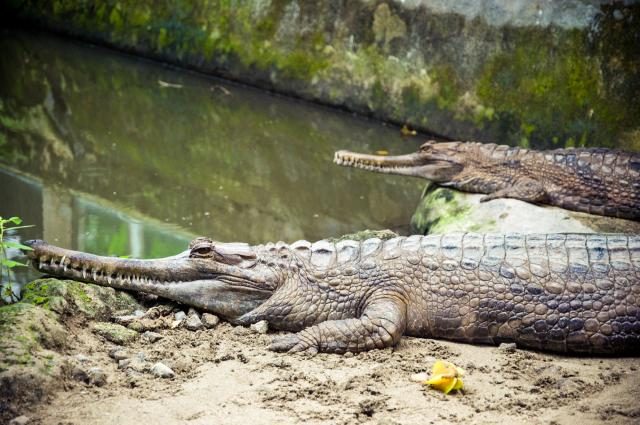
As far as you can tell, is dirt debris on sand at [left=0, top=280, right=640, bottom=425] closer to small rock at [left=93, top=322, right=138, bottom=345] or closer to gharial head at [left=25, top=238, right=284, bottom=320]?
small rock at [left=93, top=322, right=138, bottom=345]

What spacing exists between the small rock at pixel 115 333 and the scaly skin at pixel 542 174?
400cm

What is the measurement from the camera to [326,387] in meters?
4.31

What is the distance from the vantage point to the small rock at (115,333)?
15.7 feet

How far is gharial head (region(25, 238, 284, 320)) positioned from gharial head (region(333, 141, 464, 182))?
3418 millimetres

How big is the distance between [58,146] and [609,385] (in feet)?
22.9

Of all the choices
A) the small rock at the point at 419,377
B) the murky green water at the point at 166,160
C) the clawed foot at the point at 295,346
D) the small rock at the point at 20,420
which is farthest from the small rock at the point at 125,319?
the murky green water at the point at 166,160

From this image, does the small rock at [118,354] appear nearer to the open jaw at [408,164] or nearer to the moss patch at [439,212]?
the moss patch at [439,212]

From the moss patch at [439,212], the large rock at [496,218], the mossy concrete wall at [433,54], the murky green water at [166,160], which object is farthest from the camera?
the mossy concrete wall at [433,54]

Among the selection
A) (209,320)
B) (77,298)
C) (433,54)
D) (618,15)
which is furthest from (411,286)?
(433,54)

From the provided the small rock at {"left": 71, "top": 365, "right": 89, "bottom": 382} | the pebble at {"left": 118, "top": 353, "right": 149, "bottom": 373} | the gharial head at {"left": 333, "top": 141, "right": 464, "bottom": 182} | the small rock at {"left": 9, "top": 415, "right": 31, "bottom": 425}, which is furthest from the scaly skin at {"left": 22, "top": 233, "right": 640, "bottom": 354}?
the gharial head at {"left": 333, "top": 141, "right": 464, "bottom": 182}

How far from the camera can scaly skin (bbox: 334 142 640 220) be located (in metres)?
7.51

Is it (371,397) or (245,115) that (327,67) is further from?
(371,397)

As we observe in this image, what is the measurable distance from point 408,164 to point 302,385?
14.5 feet

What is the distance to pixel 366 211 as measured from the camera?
8.73m
